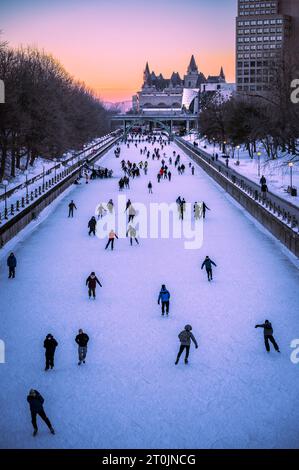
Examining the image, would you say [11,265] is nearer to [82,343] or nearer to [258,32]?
[82,343]

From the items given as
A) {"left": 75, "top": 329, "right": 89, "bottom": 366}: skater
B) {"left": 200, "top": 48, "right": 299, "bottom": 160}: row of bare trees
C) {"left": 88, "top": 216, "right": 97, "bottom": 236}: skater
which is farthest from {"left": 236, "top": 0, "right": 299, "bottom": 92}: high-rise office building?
{"left": 75, "top": 329, "right": 89, "bottom": 366}: skater

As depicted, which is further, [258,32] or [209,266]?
[258,32]

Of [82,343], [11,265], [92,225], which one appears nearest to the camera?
[82,343]

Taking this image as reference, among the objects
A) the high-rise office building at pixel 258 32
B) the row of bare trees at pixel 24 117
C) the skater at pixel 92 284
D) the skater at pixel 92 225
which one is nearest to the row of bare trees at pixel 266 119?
the skater at pixel 92 225

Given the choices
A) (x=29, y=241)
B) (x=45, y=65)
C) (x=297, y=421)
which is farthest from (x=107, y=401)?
(x=45, y=65)

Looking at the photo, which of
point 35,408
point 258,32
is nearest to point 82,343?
point 35,408

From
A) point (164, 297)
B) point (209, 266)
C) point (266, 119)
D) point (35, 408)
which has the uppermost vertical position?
point (266, 119)

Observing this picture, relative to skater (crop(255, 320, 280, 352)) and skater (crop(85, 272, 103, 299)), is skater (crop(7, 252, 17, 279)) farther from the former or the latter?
skater (crop(255, 320, 280, 352))

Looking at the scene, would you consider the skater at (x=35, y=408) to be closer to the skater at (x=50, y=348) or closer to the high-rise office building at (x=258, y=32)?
the skater at (x=50, y=348)
